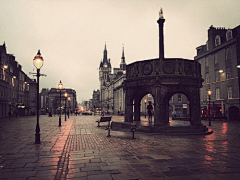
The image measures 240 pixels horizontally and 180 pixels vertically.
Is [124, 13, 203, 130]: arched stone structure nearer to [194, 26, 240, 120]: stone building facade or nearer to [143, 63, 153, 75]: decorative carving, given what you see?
[143, 63, 153, 75]: decorative carving

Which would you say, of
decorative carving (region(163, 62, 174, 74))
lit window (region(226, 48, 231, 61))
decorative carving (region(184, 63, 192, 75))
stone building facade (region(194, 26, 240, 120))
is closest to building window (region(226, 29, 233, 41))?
stone building facade (region(194, 26, 240, 120))

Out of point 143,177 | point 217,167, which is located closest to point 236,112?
point 217,167

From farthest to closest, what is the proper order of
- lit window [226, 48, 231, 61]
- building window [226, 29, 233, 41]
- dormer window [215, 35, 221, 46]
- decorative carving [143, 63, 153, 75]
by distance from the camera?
dormer window [215, 35, 221, 46] → building window [226, 29, 233, 41] → lit window [226, 48, 231, 61] → decorative carving [143, 63, 153, 75]

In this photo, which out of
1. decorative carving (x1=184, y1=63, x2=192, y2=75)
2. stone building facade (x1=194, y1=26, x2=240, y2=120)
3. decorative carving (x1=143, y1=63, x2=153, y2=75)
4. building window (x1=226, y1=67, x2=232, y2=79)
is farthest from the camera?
building window (x1=226, y1=67, x2=232, y2=79)

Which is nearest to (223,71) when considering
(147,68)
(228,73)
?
(228,73)

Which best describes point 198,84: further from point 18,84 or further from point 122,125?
point 18,84

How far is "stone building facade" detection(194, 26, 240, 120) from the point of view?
34.9m

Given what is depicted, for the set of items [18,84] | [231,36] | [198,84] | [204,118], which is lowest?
[204,118]

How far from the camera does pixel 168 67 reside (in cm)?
1585

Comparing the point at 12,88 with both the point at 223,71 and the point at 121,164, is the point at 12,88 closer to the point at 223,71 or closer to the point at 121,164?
the point at 223,71

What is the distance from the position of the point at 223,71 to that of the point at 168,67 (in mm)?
27126

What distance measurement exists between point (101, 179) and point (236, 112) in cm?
3700

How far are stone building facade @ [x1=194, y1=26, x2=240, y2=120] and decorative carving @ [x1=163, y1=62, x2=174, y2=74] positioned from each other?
69.8 feet

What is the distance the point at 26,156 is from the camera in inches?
305
